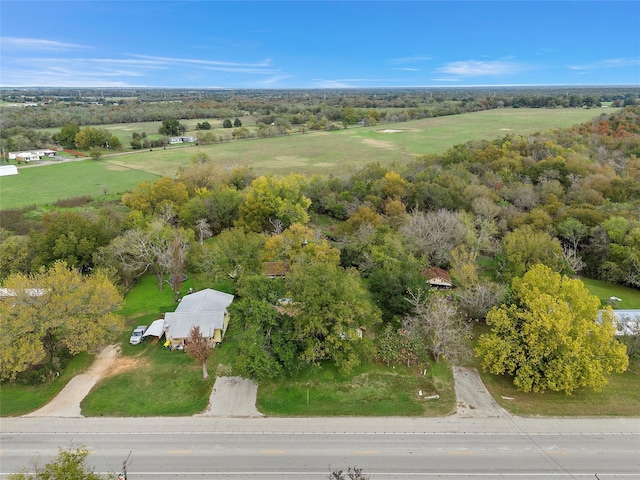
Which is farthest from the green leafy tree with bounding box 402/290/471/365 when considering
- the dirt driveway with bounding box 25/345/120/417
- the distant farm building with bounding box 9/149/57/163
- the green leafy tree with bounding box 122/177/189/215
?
the distant farm building with bounding box 9/149/57/163

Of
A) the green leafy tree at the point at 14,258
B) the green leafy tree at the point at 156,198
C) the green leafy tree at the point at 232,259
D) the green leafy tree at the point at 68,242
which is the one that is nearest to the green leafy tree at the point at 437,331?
the green leafy tree at the point at 232,259

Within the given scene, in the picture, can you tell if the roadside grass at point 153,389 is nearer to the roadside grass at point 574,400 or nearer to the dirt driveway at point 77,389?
the dirt driveway at point 77,389

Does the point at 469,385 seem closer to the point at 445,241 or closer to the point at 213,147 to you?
the point at 445,241

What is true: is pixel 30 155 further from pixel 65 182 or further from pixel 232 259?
pixel 232 259

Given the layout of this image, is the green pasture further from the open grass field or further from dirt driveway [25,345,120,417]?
dirt driveway [25,345,120,417]

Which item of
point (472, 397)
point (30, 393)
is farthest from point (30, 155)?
point (472, 397)
